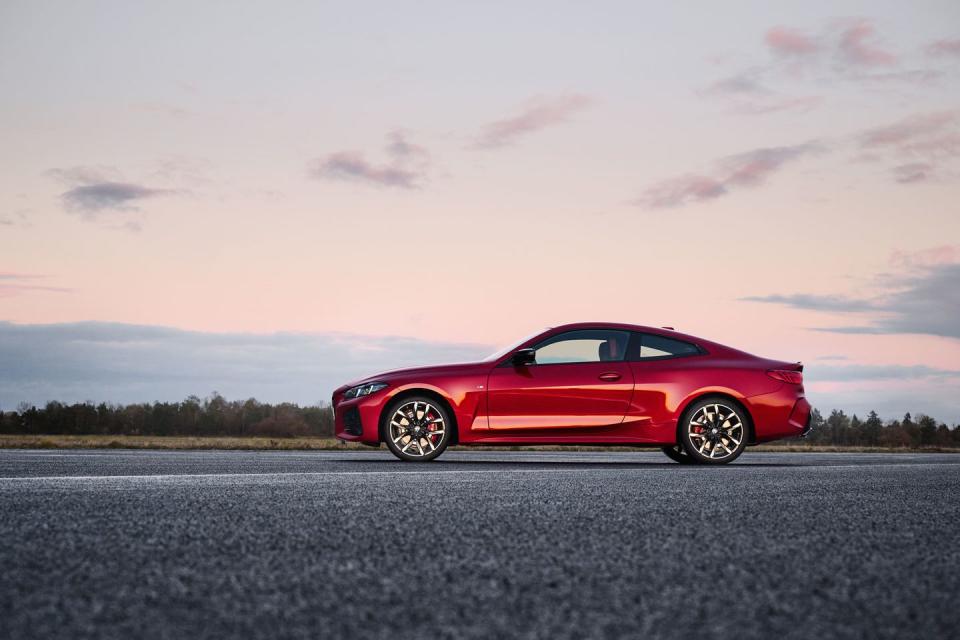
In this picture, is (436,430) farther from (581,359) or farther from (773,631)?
(773,631)

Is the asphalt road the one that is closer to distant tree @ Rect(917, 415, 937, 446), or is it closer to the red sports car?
the red sports car

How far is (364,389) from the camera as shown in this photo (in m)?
12.0

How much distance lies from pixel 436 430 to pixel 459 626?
8998 mm

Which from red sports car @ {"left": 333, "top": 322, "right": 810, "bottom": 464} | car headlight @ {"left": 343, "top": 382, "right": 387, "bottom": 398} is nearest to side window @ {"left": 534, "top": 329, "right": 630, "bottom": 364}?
red sports car @ {"left": 333, "top": 322, "right": 810, "bottom": 464}

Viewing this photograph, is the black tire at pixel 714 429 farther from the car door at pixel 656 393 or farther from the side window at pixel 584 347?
the side window at pixel 584 347

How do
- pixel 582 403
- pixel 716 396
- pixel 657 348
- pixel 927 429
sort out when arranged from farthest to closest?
pixel 927 429, pixel 657 348, pixel 716 396, pixel 582 403

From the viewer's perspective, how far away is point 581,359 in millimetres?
11977

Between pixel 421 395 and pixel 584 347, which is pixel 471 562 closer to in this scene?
pixel 421 395

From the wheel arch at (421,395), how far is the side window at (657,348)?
2.29 metres

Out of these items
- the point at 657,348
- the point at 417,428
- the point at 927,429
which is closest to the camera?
the point at 417,428

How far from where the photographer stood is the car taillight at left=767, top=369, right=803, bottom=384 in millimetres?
11938

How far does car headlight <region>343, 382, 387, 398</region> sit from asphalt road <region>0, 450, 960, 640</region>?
4896 mm

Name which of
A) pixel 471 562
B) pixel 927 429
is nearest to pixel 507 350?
pixel 471 562

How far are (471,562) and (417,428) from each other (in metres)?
8.02
